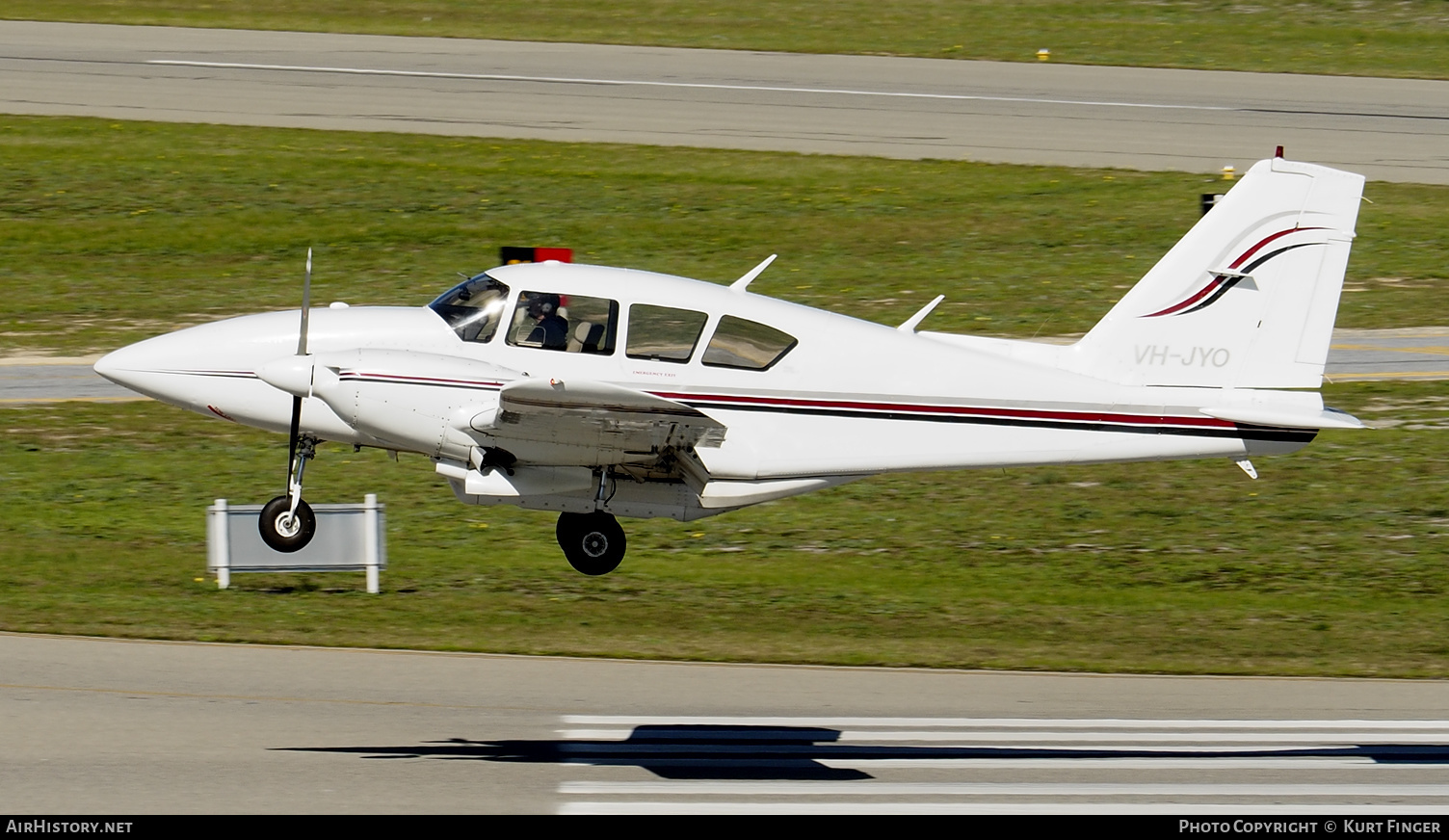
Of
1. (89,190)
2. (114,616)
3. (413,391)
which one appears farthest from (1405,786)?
(89,190)

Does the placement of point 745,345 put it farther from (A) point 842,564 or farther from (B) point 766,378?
(A) point 842,564

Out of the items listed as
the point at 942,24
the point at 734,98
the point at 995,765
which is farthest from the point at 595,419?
the point at 942,24

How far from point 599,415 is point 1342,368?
66.3 ft

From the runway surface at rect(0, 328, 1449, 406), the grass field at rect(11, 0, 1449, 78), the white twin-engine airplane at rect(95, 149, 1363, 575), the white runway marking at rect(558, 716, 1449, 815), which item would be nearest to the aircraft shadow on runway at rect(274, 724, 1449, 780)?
the white runway marking at rect(558, 716, 1449, 815)

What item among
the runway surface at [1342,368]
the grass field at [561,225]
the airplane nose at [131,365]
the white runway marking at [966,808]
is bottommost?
the white runway marking at [966,808]

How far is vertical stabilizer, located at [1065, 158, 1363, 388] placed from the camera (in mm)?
18078

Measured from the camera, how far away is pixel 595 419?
1730cm

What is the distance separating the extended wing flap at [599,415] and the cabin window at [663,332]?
1.42 feet

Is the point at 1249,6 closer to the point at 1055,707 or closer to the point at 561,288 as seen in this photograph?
the point at 1055,707

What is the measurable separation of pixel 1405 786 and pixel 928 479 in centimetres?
1165

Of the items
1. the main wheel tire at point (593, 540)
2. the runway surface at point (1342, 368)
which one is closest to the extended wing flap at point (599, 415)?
the main wheel tire at point (593, 540)

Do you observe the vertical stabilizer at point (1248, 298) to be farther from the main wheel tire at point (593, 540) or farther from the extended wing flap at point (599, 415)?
the main wheel tire at point (593, 540)

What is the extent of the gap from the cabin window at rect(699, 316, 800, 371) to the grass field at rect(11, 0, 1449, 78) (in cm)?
3017

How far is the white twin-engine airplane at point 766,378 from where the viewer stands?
17453 mm
